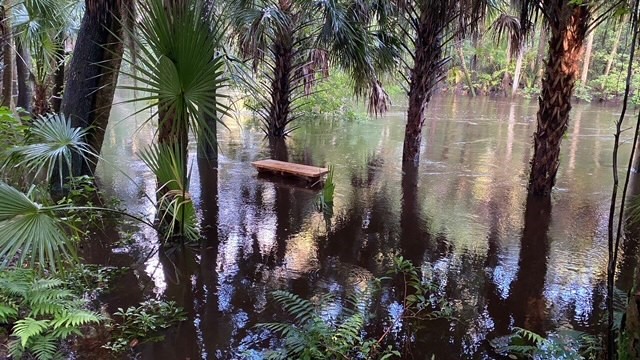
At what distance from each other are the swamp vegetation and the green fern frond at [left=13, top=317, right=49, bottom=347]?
2 cm

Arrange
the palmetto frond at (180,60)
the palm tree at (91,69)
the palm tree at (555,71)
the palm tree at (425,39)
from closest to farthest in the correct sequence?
the palmetto frond at (180,60) < the palm tree at (91,69) < the palm tree at (555,71) < the palm tree at (425,39)

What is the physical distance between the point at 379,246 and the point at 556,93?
12.8 ft

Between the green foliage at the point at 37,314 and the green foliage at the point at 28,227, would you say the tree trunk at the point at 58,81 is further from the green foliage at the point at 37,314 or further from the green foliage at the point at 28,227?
the green foliage at the point at 28,227

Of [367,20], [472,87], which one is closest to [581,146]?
[367,20]

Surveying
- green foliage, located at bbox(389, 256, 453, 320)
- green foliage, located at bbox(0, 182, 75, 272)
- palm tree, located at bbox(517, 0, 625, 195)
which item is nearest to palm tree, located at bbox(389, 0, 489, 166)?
palm tree, located at bbox(517, 0, 625, 195)

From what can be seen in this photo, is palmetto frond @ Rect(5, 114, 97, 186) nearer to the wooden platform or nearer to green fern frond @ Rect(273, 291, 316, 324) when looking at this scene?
green fern frond @ Rect(273, 291, 316, 324)

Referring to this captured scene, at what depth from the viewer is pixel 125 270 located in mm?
4387

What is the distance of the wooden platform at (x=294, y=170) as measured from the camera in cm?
796

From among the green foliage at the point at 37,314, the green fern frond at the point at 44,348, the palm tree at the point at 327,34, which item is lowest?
the green fern frond at the point at 44,348

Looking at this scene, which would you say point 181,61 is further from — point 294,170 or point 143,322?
point 294,170

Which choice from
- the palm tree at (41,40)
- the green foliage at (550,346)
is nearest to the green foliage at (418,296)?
the green foliage at (550,346)

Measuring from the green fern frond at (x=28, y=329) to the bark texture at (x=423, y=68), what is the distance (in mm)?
7785

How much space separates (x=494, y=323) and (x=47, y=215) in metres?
3.32

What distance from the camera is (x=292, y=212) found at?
21.5 feet
